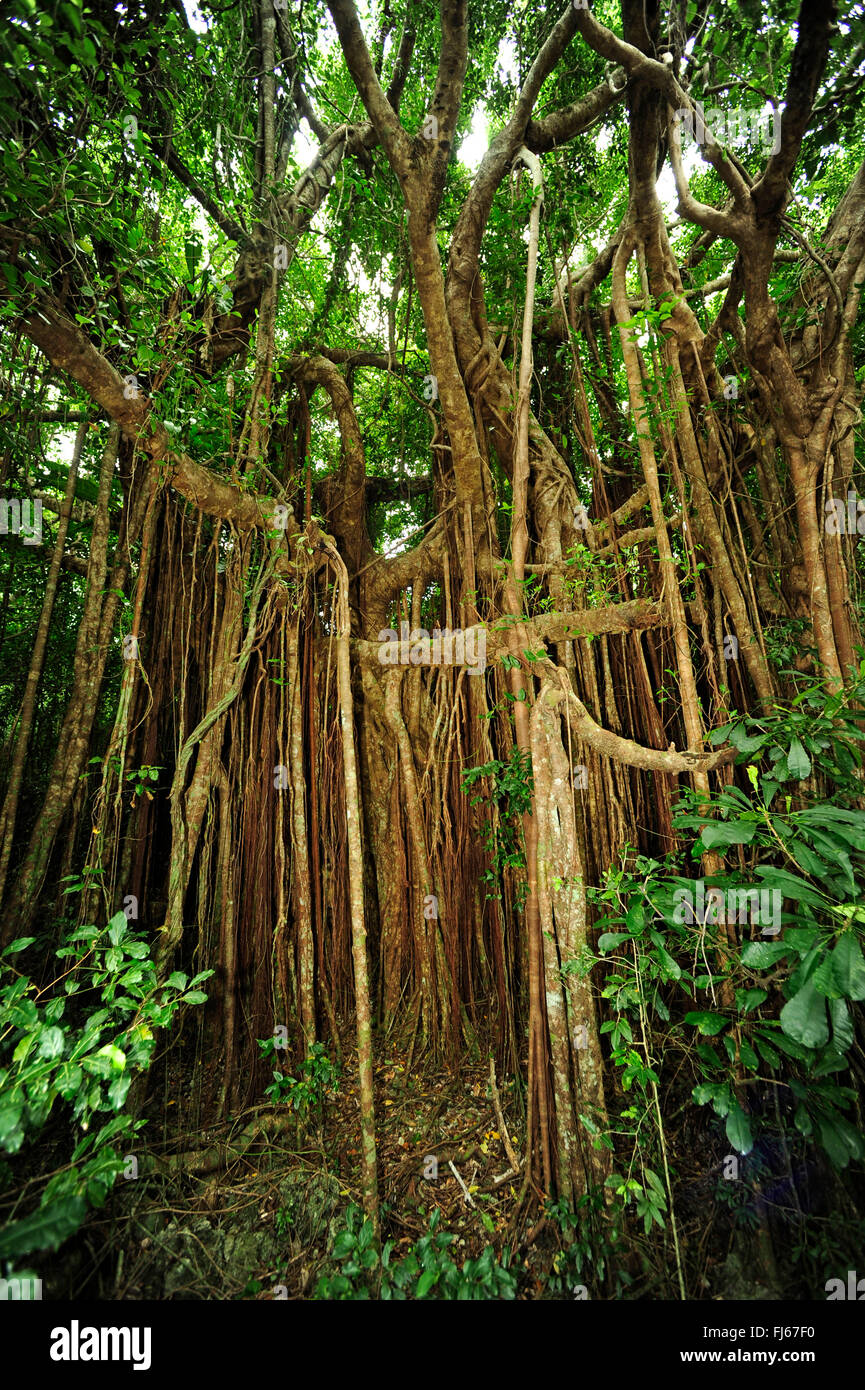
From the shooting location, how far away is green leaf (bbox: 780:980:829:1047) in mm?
969

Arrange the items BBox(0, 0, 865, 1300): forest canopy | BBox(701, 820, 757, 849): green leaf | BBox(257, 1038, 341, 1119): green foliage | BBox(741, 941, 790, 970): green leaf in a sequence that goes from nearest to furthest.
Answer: BBox(741, 941, 790, 970): green leaf, BBox(701, 820, 757, 849): green leaf, BBox(0, 0, 865, 1300): forest canopy, BBox(257, 1038, 341, 1119): green foliage

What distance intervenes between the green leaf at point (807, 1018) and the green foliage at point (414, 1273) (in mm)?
1378

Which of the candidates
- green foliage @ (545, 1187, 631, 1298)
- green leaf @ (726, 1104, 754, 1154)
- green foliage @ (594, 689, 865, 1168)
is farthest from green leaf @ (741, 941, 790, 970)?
green foliage @ (545, 1187, 631, 1298)

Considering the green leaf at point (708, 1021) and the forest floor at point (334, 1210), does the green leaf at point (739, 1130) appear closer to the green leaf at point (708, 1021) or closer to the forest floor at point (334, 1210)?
the green leaf at point (708, 1021)

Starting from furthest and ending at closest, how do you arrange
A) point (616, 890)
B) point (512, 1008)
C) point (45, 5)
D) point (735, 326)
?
point (512, 1008), point (735, 326), point (616, 890), point (45, 5)

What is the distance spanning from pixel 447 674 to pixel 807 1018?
2160 mm

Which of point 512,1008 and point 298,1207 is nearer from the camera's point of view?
point 298,1207

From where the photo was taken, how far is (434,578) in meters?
3.22

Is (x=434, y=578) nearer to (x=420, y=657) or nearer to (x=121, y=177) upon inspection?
(x=420, y=657)

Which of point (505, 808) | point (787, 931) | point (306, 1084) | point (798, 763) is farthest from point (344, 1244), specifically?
point (798, 763)

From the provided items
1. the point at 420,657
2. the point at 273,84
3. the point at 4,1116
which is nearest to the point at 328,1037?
the point at 4,1116

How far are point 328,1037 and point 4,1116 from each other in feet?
5.85

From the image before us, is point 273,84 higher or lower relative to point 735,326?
higher

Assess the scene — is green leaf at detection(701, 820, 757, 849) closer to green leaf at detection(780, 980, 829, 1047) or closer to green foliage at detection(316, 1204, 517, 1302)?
green leaf at detection(780, 980, 829, 1047)
